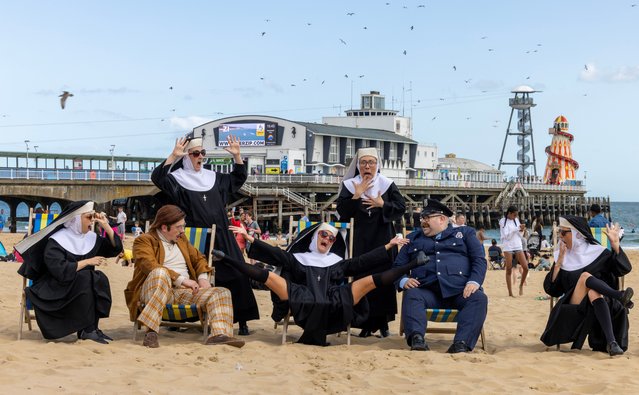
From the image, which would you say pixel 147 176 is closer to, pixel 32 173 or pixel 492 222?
pixel 32 173

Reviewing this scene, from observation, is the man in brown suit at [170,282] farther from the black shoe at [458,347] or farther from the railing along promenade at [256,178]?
the railing along promenade at [256,178]

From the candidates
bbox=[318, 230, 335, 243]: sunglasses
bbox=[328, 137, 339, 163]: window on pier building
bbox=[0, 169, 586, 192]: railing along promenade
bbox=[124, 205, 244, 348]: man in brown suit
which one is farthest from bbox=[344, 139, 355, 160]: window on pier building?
bbox=[124, 205, 244, 348]: man in brown suit

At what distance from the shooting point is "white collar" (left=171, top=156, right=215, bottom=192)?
7.56m

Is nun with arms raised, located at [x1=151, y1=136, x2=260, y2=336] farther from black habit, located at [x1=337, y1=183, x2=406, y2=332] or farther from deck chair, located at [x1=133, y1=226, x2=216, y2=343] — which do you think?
black habit, located at [x1=337, y1=183, x2=406, y2=332]

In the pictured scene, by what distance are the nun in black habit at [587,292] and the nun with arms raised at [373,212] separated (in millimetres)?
1303

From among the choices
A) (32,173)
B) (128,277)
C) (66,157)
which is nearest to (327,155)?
(66,157)

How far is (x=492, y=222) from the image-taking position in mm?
61438

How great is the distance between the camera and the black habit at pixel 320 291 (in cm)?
696

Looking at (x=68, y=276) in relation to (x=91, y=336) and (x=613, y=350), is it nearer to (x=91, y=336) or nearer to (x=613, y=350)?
(x=91, y=336)

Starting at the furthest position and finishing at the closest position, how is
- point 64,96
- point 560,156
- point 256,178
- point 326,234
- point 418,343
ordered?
point 560,156 < point 256,178 < point 64,96 < point 326,234 < point 418,343

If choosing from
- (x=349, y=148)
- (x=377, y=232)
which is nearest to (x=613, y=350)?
(x=377, y=232)

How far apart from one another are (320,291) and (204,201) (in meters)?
1.29

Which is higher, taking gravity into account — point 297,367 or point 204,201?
point 204,201

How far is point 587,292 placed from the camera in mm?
6723
